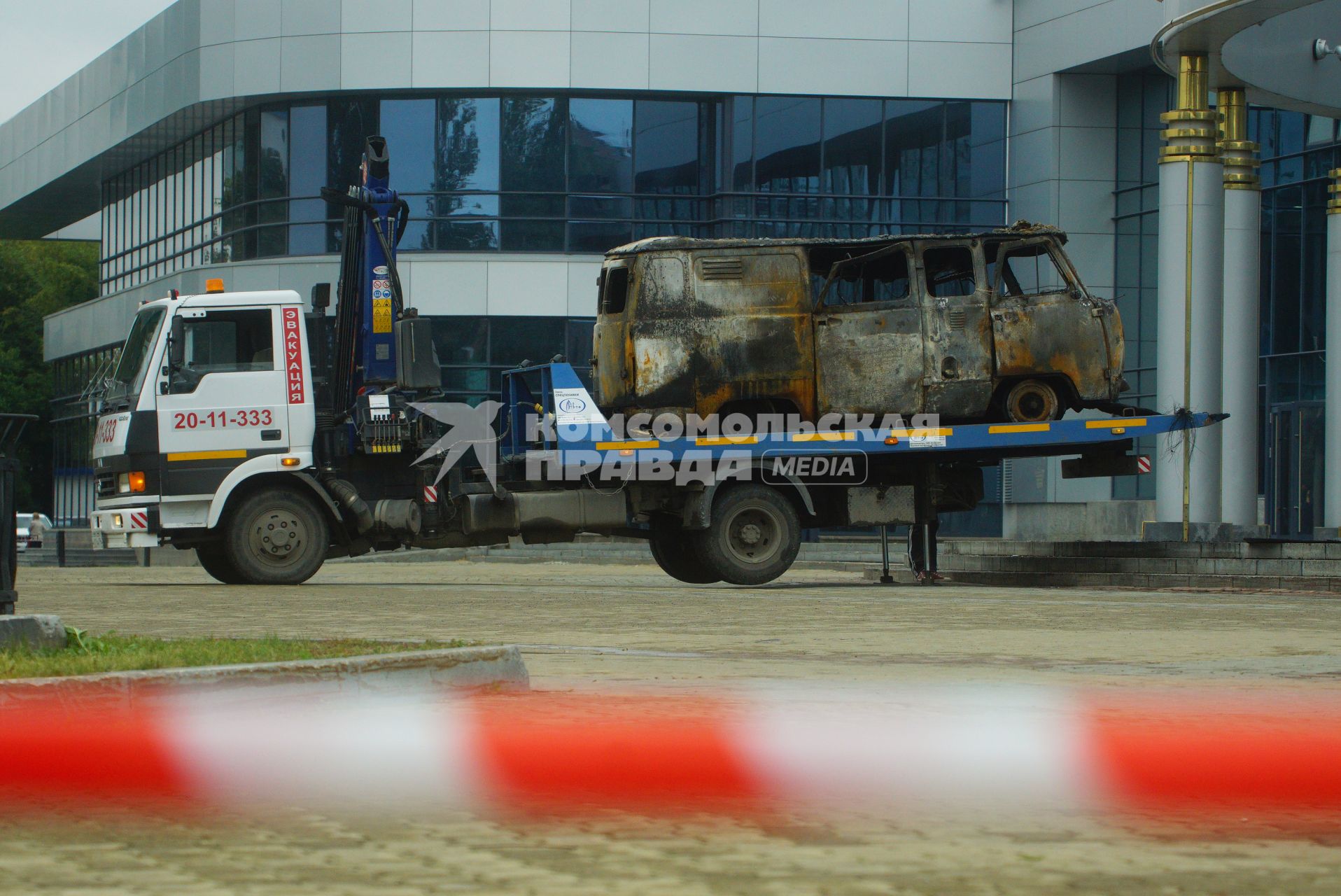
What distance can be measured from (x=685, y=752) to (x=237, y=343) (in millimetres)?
13265

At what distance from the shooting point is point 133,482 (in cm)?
1814

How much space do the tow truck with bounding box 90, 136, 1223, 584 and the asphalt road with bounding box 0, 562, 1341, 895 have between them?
0.72 meters

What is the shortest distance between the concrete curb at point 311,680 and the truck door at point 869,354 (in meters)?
10.6

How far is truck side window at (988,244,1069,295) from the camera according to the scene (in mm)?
18297

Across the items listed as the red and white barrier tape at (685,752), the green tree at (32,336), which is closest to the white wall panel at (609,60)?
the green tree at (32,336)

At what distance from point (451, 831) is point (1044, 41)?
33.6 meters

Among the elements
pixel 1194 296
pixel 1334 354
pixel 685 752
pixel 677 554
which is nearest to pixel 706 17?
pixel 1334 354

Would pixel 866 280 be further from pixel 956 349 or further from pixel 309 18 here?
pixel 309 18

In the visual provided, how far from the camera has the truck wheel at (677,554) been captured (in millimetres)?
19109

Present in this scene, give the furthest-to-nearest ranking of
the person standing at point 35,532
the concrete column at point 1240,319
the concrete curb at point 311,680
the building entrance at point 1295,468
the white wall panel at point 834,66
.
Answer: the person standing at point 35,532 < the white wall panel at point 834,66 < the building entrance at point 1295,468 < the concrete column at point 1240,319 < the concrete curb at point 311,680

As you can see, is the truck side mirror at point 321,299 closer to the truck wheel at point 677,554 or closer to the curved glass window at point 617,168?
the truck wheel at point 677,554

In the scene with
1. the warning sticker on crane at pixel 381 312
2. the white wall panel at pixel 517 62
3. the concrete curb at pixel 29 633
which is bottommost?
the concrete curb at pixel 29 633

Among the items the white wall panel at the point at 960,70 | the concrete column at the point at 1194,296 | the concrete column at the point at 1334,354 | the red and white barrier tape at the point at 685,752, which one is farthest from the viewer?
the white wall panel at the point at 960,70

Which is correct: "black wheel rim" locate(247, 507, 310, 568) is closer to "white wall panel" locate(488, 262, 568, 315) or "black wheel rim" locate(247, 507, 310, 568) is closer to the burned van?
the burned van
